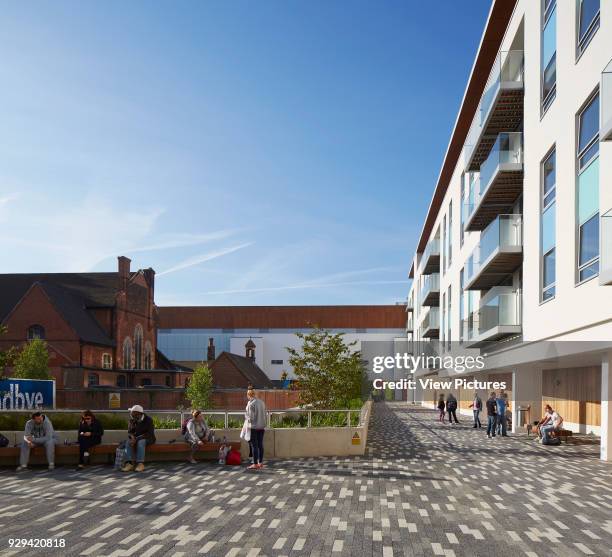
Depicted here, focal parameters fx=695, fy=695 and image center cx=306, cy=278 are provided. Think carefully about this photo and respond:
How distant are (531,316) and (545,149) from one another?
490cm

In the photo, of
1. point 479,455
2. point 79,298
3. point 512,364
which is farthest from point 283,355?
point 479,455

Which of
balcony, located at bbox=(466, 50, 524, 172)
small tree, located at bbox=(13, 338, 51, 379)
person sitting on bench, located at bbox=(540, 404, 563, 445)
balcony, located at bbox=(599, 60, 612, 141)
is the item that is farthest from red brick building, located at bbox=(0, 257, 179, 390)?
balcony, located at bbox=(599, 60, 612, 141)

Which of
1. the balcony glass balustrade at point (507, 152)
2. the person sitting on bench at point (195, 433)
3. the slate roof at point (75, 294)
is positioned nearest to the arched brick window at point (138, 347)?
the slate roof at point (75, 294)

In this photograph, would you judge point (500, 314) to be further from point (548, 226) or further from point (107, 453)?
point (107, 453)

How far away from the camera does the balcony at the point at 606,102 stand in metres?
12.2

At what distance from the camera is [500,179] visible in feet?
75.7

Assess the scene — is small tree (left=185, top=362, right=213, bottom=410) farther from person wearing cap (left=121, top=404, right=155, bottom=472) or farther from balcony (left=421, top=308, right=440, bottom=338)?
person wearing cap (left=121, top=404, right=155, bottom=472)

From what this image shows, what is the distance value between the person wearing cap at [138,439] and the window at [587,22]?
12.6 m

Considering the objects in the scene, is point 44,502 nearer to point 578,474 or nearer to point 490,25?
point 578,474

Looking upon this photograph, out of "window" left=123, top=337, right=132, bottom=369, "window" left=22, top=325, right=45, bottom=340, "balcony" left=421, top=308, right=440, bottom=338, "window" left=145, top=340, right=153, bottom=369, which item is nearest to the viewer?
"balcony" left=421, top=308, right=440, bottom=338

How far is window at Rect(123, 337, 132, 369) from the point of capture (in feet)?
195

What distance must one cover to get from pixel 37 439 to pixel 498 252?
1506cm

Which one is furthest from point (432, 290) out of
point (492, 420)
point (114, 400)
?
point (492, 420)

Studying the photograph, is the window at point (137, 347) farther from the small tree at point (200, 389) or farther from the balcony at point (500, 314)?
the balcony at point (500, 314)
